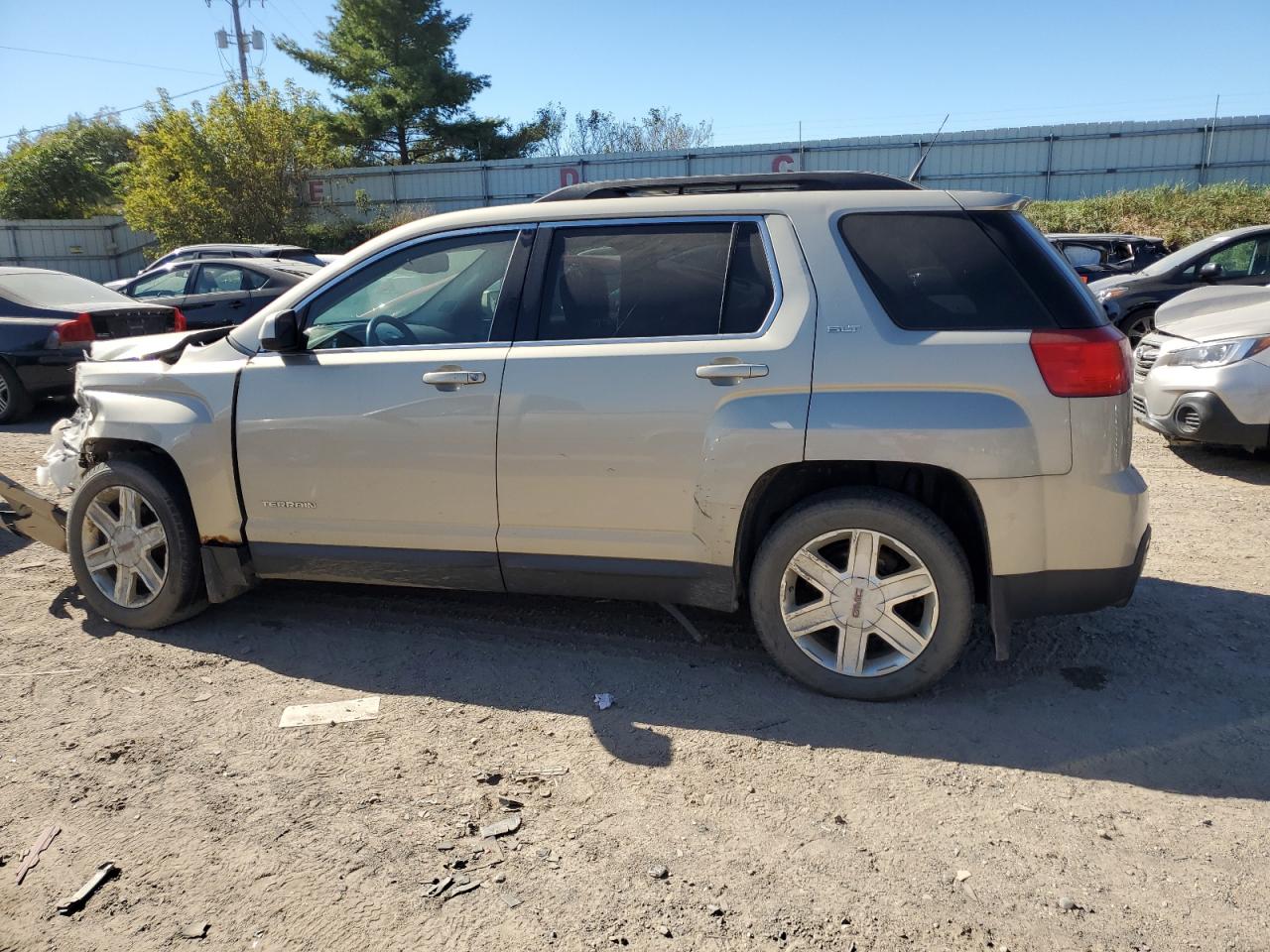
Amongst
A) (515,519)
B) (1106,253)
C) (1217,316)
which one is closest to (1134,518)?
(515,519)

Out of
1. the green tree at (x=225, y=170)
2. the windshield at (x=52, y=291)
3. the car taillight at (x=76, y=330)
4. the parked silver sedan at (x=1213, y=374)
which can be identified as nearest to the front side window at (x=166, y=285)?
the windshield at (x=52, y=291)

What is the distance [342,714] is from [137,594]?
1.48 meters

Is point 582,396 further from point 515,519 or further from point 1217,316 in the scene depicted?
point 1217,316

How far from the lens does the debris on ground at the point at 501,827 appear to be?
Answer: 2.89 meters

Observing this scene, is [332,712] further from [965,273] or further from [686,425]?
[965,273]

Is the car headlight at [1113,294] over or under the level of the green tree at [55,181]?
under

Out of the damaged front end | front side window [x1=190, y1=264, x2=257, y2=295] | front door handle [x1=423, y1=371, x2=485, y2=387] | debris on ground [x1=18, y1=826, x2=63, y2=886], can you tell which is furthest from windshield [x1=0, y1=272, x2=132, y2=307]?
debris on ground [x1=18, y1=826, x2=63, y2=886]

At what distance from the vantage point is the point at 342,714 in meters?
3.67

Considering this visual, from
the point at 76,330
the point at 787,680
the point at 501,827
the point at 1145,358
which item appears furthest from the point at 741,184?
the point at 76,330

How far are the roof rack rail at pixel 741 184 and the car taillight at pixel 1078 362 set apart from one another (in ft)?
2.94

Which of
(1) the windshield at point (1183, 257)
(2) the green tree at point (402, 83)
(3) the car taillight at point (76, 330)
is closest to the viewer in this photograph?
(3) the car taillight at point (76, 330)

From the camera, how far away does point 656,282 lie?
12.3ft

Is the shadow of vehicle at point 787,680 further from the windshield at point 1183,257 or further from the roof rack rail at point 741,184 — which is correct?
the windshield at point 1183,257

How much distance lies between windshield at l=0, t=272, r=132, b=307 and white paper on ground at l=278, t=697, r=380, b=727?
26.2ft
